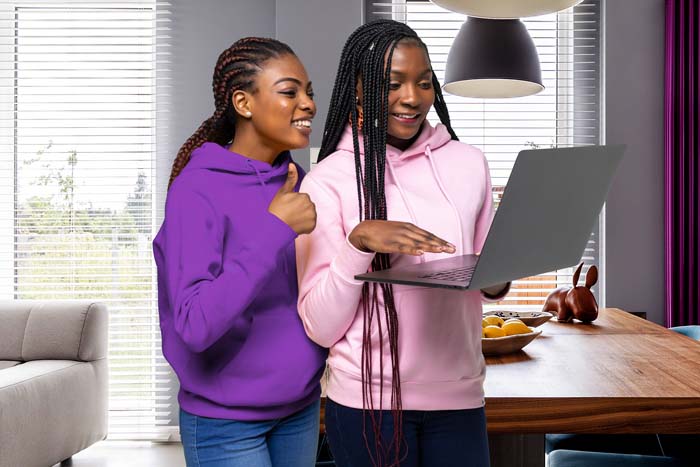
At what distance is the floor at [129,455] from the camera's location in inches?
137

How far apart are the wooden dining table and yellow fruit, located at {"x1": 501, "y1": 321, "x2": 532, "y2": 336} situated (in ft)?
0.18

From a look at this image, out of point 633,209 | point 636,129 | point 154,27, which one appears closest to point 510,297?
point 633,209

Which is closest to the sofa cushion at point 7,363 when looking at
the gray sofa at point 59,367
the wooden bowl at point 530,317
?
the gray sofa at point 59,367

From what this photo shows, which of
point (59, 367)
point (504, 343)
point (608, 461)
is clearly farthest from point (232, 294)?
point (59, 367)

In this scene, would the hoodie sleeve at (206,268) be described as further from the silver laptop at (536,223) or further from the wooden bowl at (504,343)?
the wooden bowl at (504,343)

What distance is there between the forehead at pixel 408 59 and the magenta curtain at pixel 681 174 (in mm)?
2914

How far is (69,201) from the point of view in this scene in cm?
407

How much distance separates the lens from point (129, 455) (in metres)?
3.66

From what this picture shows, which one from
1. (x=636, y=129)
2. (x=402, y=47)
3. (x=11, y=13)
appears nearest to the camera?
(x=402, y=47)

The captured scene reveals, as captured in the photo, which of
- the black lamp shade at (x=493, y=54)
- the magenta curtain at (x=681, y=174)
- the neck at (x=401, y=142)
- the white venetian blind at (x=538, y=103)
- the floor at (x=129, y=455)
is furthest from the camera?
the white venetian blind at (x=538, y=103)

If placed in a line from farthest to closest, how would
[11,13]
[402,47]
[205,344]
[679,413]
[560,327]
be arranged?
1. [11,13]
2. [560,327]
3. [679,413]
4. [402,47]
5. [205,344]

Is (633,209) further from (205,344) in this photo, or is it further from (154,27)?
(205,344)

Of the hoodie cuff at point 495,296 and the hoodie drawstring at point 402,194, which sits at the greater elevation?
the hoodie drawstring at point 402,194

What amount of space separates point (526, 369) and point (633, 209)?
2361 millimetres
